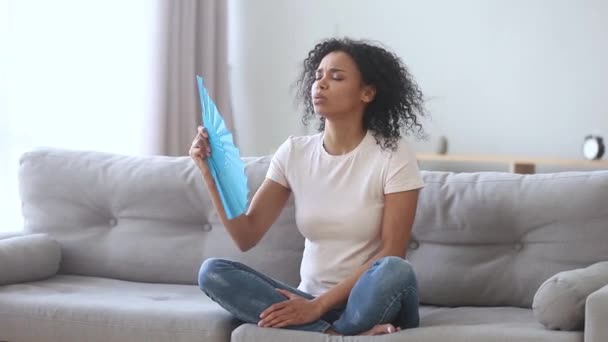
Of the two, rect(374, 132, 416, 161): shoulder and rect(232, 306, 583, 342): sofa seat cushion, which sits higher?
rect(374, 132, 416, 161): shoulder

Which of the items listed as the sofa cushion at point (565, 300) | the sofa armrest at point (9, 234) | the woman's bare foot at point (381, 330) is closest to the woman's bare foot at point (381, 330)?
the woman's bare foot at point (381, 330)

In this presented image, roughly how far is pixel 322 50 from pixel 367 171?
0.37 metres

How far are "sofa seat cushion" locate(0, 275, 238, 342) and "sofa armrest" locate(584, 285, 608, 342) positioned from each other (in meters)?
0.82

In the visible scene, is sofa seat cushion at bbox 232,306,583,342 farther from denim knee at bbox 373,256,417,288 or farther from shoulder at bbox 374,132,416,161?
shoulder at bbox 374,132,416,161

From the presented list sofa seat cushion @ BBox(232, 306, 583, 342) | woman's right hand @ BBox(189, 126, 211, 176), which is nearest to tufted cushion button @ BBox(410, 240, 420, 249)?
sofa seat cushion @ BBox(232, 306, 583, 342)

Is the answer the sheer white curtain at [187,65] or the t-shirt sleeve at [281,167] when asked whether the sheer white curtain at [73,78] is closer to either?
the sheer white curtain at [187,65]

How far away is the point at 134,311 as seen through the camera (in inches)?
88.9

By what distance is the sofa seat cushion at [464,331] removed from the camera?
75.5 inches

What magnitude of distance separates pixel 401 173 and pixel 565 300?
496mm

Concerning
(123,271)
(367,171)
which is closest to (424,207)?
(367,171)

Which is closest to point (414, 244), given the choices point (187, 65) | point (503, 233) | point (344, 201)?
point (503, 233)

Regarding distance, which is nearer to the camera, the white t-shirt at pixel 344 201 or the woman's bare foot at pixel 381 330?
the woman's bare foot at pixel 381 330

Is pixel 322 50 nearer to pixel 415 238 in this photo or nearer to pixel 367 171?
pixel 367 171

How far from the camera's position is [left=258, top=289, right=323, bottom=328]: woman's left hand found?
2.09 m
